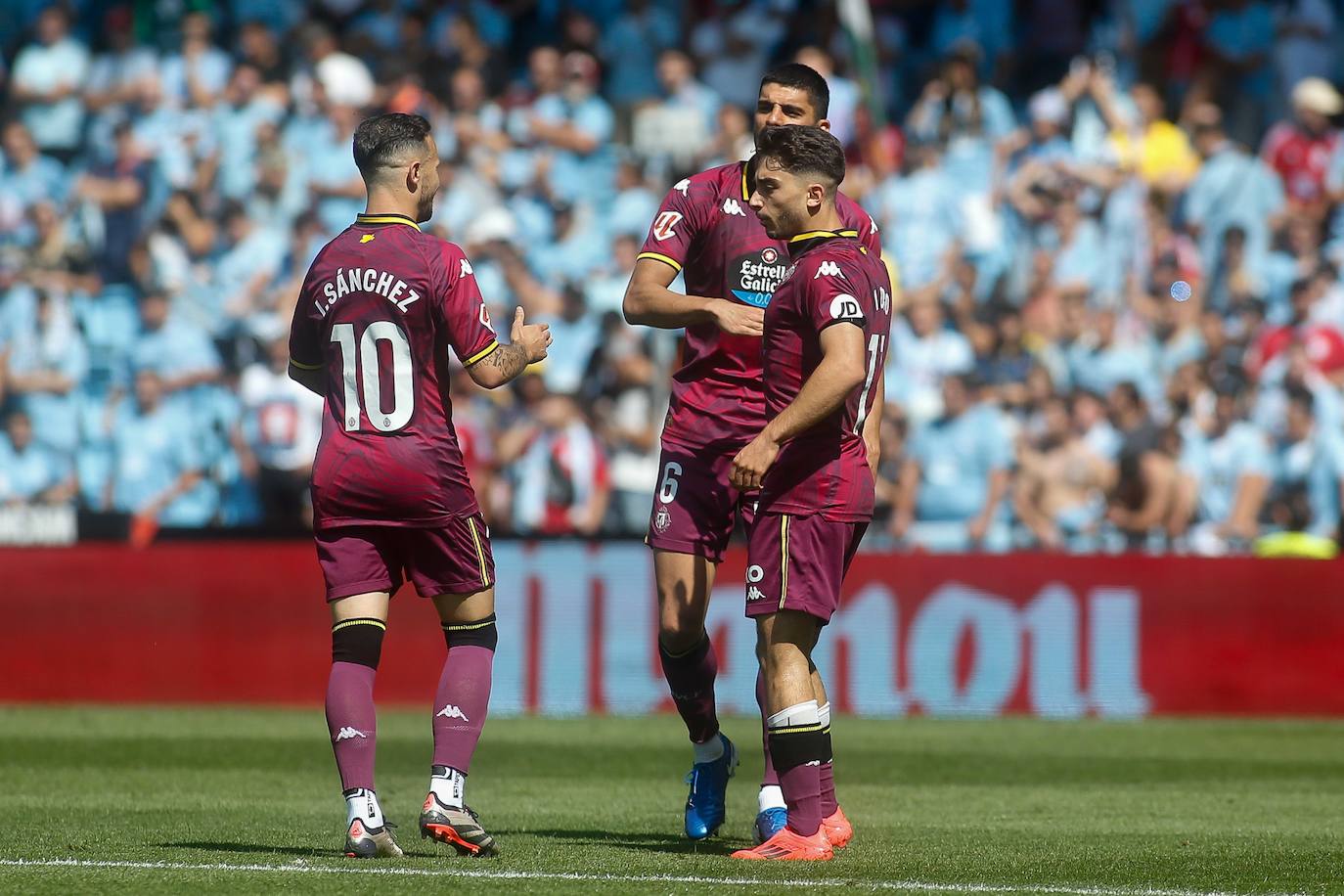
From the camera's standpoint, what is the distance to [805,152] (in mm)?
6586

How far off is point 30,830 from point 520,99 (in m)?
12.6

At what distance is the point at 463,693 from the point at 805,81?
2.51 metres

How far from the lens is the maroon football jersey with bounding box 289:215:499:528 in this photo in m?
6.54

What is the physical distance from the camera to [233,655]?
1391cm

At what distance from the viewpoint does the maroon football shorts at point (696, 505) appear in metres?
7.60

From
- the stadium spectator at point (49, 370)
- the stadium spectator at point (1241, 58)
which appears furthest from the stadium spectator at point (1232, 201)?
the stadium spectator at point (49, 370)

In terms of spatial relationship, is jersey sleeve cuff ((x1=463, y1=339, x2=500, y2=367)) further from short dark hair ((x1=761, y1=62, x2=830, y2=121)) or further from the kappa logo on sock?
short dark hair ((x1=761, y1=62, x2=830, y2=121))

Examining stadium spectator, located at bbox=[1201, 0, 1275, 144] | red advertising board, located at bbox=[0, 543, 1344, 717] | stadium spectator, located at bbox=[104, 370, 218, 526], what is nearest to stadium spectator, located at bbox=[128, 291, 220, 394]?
stadium spectator, located at bbox=[104, 370, 218, 526]

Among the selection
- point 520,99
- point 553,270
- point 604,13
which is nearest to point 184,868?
point 553,270

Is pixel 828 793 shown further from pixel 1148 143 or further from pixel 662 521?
pixel 1148 143

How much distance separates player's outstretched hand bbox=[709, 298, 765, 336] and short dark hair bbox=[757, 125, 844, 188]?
65 cm

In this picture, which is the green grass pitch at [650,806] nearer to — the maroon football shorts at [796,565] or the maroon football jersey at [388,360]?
the maroon football shorts at [796,565]

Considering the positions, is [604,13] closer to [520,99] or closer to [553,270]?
[520,99]

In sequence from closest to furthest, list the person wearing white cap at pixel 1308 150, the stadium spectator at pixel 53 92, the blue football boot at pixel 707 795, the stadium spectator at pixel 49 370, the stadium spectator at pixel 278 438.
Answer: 1. the blue football boot at pixel 707 795
2. the stadium spectator at pixel 278 438
3. the stadium spectator at pixel 49 370
4. the person wearing white cap at pixel 1308 150
5. the stadium spectator at pixel 53 92
